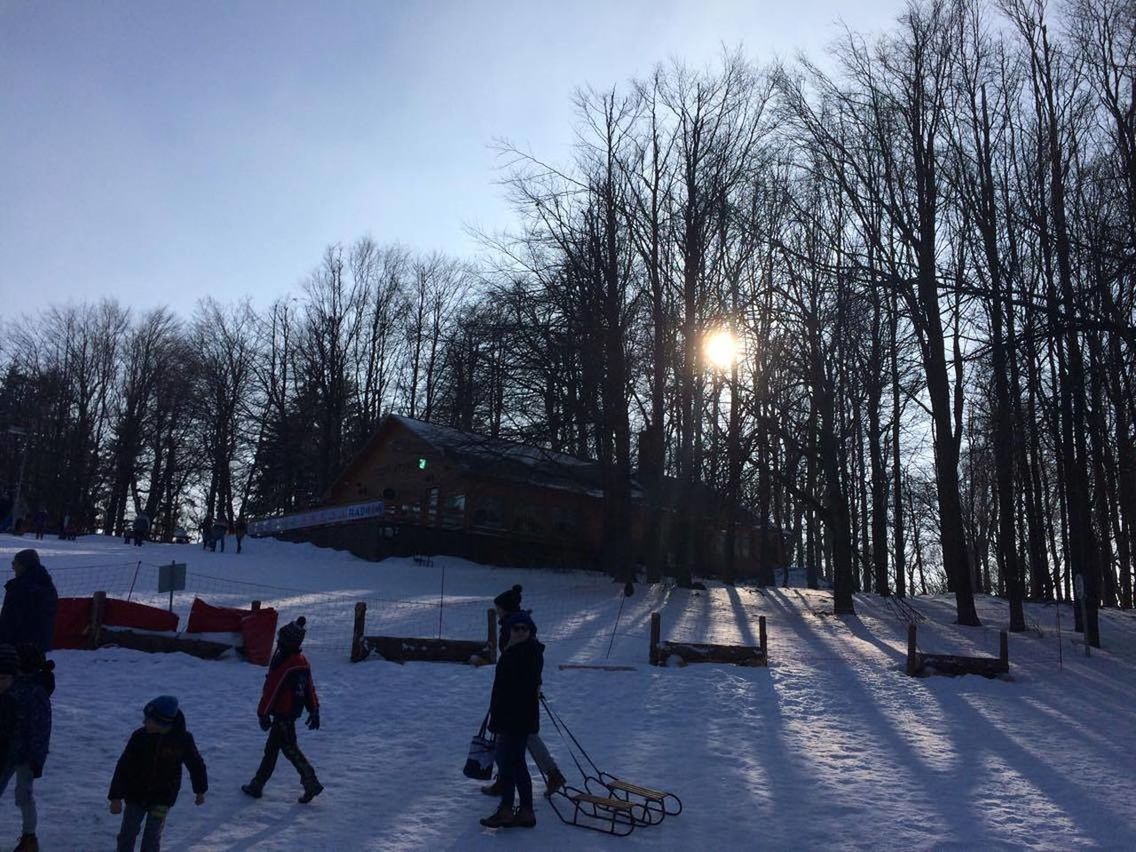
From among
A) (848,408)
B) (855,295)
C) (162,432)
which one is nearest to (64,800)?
(855,295)

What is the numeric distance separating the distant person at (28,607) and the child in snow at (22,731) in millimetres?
2487

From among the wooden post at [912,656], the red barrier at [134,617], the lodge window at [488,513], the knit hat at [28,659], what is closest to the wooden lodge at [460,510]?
the lodge window at [488,513]

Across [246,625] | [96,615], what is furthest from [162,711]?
[96,615]

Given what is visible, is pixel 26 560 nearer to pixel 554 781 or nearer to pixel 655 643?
pixel 554 781

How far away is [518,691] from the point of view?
8.05 meters

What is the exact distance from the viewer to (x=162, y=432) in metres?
54.9

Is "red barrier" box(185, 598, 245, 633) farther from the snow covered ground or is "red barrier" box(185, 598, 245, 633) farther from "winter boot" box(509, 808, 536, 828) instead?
"winter boot" box(509, 808, 536, 828)

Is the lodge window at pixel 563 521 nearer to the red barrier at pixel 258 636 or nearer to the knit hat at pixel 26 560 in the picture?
the red barrier at pixel 258 636

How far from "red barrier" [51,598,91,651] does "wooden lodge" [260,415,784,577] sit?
1970 cm

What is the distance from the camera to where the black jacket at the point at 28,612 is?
9312 mm

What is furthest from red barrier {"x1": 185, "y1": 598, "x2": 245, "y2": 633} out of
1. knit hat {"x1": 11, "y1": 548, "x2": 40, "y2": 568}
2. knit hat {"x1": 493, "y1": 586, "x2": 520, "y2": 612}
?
knit hat {"x1": 493, "y1": 586, "x2": 520, "y2": 612}

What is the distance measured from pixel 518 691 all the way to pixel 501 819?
1.06 meters

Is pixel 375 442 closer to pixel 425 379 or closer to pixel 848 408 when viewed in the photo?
pixel 425 379

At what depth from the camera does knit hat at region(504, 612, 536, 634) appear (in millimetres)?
Result: 8188
